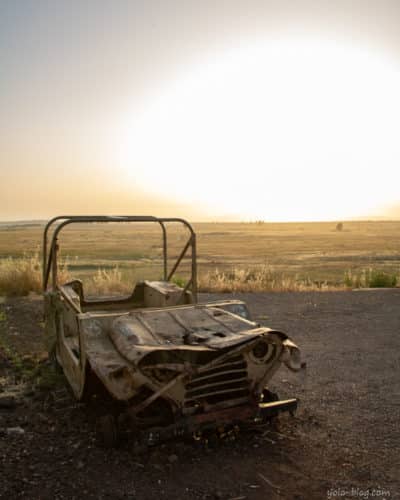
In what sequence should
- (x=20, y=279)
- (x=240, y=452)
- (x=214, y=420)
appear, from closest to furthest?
(x=214, y=420)
(x=240, y=452)
(x=20, y=279)

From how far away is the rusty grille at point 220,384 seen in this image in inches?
154

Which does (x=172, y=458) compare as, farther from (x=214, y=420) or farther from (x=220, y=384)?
(x=220, y=384)

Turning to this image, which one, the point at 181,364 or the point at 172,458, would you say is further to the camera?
the point at 172,458

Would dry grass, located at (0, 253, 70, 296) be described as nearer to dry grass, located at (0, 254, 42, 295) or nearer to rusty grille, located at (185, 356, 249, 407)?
dry grass, located at (0, 254, 42, 295)

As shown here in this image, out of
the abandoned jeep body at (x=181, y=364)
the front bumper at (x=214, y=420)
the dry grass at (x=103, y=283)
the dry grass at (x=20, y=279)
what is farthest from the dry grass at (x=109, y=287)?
the front bumper at (x=214, y=420)

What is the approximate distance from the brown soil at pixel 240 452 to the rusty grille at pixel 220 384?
452 millimetres

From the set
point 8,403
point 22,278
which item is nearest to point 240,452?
point 8,403

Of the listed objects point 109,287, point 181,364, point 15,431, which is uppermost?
point 181,364

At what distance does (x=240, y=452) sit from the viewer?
13.4 feet

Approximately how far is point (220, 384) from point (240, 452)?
0.61 meters

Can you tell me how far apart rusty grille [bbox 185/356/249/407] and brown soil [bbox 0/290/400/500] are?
0.45 meters

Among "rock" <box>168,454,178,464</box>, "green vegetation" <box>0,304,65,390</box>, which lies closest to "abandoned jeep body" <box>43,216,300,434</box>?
"rock" <box>168,454,178,464</box>

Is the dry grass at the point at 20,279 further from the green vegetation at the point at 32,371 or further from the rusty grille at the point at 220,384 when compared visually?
the rusty grille at the point at 220,384

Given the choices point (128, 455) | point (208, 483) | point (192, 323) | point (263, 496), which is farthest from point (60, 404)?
point (263, 496)
